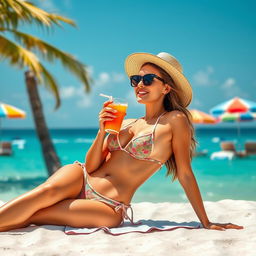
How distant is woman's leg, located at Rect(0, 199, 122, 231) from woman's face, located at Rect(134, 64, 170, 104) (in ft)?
2.90

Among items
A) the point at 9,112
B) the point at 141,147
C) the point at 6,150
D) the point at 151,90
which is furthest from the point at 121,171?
the point at 6,150

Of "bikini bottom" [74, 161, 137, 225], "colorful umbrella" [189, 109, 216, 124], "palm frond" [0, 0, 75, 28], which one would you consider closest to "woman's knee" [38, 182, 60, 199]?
"bikini bottom" [74, 161, 137, 225]

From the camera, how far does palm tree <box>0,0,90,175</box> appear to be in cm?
905

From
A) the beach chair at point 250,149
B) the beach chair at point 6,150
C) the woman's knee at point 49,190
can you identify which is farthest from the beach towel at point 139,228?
the beach chair at point 6,150

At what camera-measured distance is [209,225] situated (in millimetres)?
3275

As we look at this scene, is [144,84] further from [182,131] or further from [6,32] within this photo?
[6,32]

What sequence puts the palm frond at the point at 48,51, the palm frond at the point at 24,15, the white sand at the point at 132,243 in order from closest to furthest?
the white sand at the point at 132,243, the palm frond at the point at 24,15, the palm frond at the point at 48,51

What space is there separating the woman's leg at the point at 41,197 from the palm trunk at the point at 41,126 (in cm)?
757

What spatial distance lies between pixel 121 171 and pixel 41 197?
0.62 m

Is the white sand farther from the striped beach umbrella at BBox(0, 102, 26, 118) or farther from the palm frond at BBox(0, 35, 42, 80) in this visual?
the striped beach umbrella at BBox(0, 102, 26, 118)

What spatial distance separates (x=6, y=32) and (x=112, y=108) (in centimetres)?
761

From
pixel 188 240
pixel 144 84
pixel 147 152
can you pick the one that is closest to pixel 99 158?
pixel 147 152

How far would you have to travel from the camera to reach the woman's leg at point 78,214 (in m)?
3.24

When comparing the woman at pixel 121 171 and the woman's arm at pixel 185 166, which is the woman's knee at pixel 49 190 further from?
the woman's arm at pixel 185 166
